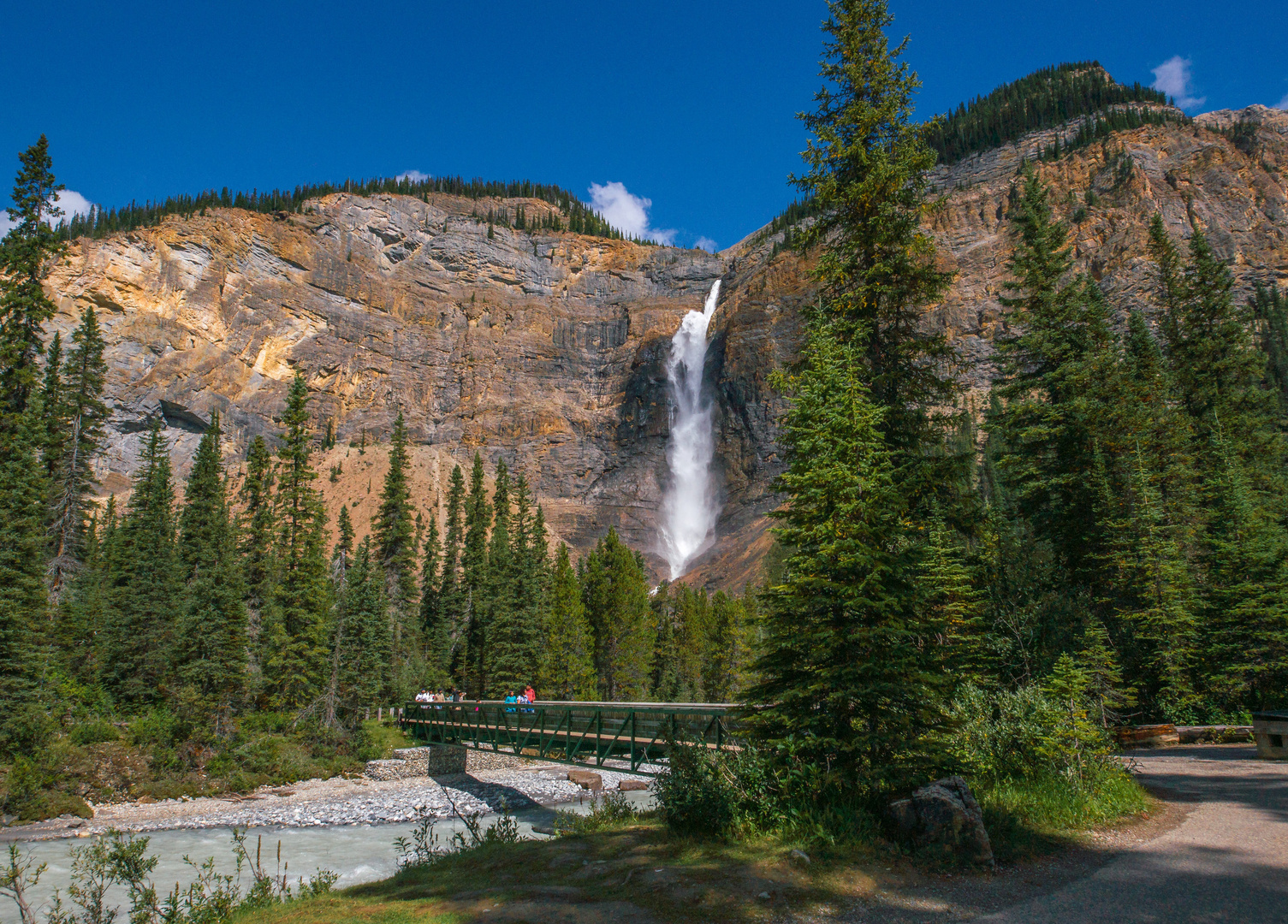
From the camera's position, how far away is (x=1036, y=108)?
127250mm

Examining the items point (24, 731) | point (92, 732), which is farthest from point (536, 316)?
point (24, 731)

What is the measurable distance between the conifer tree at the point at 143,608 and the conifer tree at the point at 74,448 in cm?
312

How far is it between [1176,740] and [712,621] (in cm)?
4439

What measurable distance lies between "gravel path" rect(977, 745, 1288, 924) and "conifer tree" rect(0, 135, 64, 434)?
33.1 meters

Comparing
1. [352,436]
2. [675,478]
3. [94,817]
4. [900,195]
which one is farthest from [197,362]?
[900,195]

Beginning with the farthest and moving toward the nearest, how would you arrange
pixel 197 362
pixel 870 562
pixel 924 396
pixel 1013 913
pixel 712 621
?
1. pixel 197 362
2. pixel 712 621
3. pixel 924 396
4. pixel 870 562
5. pixel 1013 913

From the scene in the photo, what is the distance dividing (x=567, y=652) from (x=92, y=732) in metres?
27.3

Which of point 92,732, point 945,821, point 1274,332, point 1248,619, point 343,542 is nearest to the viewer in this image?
point 945,821

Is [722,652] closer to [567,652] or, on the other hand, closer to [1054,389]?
[567,652]

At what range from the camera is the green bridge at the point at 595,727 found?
13703 millimetres

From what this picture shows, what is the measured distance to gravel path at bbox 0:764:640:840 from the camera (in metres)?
22.9

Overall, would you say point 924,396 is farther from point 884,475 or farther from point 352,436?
point 352,436

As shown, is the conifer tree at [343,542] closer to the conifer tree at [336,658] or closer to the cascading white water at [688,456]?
the conifer tree at [336,658]

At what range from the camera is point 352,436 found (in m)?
124
